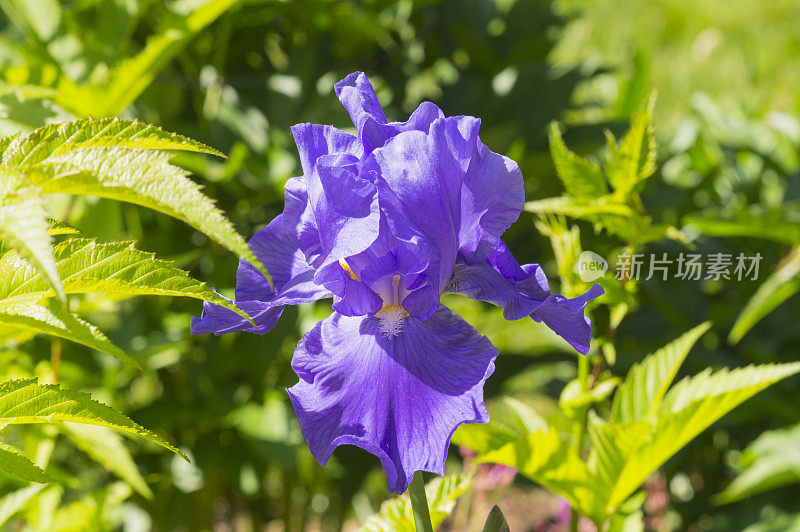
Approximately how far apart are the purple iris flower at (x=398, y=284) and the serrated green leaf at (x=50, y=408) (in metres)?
0.09

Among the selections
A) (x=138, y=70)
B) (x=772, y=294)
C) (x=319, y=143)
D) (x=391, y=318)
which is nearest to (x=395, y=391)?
(x=391, y=318)

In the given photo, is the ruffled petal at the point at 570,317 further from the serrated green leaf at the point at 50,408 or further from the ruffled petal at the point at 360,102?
the serrated green leaf at the point at 50,408

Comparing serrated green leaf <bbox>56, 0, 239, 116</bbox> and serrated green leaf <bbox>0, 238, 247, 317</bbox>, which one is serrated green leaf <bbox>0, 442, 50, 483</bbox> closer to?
serrated green leaf <bbox>0, 238, 247, 317</bbox>

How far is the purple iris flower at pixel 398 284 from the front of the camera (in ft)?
1.93

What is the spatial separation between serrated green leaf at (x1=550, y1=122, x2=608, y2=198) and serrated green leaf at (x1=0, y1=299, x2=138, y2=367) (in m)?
0.55

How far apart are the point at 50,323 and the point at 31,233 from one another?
0.52 feet

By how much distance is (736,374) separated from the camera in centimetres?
88

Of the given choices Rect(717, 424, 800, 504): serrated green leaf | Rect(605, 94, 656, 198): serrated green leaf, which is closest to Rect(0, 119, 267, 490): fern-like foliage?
Rect(605, 94, 656, 198): serrated green leaf

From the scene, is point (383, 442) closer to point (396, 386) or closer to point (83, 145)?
point (396, 386)

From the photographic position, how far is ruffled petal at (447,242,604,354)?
24.4 inches

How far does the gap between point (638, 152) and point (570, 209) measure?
10cm

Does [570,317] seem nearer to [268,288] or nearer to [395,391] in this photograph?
[395,391]

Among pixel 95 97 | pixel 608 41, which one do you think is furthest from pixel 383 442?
pixel 608 41

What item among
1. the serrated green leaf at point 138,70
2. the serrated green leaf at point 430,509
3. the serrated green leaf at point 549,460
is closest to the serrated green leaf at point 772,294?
the serrated green leaf at point 549,460
